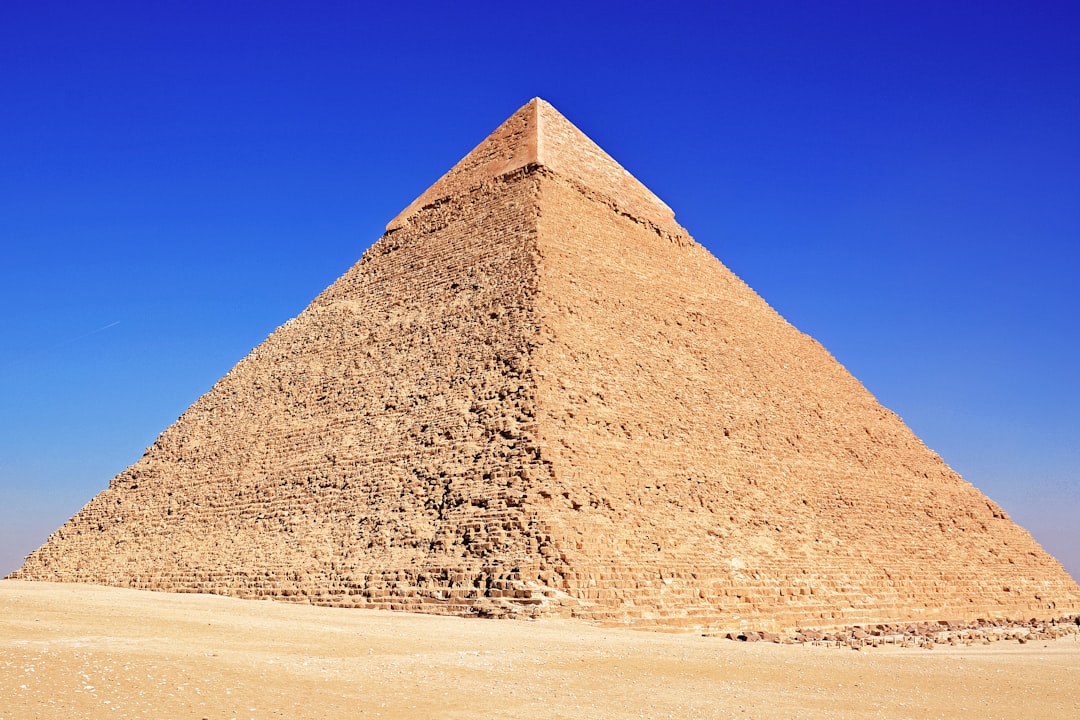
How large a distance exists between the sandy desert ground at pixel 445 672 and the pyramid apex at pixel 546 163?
15843 mm

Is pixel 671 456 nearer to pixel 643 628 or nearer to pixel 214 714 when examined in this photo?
pixel 643 628

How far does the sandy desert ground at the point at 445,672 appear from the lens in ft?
23.5

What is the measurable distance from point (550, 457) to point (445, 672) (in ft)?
26.9

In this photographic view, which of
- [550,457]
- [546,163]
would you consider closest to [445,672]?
[550,457]

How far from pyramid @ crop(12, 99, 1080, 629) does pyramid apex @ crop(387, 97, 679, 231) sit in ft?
0.39

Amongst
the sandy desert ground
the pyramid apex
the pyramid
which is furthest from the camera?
the pyramid apex

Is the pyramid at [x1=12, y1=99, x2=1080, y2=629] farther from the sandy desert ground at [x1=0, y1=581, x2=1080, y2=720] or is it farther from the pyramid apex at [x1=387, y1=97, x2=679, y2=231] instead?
the sandy desert ground at [x1=0, y1=581, x2=1080, y2=720]

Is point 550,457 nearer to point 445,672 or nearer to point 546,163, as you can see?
point 445,672

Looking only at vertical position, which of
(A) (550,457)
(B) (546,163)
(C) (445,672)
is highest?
(B) (546,163)

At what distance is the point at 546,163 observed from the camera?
26.4m

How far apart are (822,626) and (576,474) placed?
4.88 m

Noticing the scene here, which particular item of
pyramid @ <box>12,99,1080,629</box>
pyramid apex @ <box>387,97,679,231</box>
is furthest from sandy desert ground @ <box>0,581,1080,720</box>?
pyramid apex @ <box>387,97,679,231</box>

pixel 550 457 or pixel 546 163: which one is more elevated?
pixel 546 163

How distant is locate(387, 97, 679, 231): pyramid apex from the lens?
89.5ft
